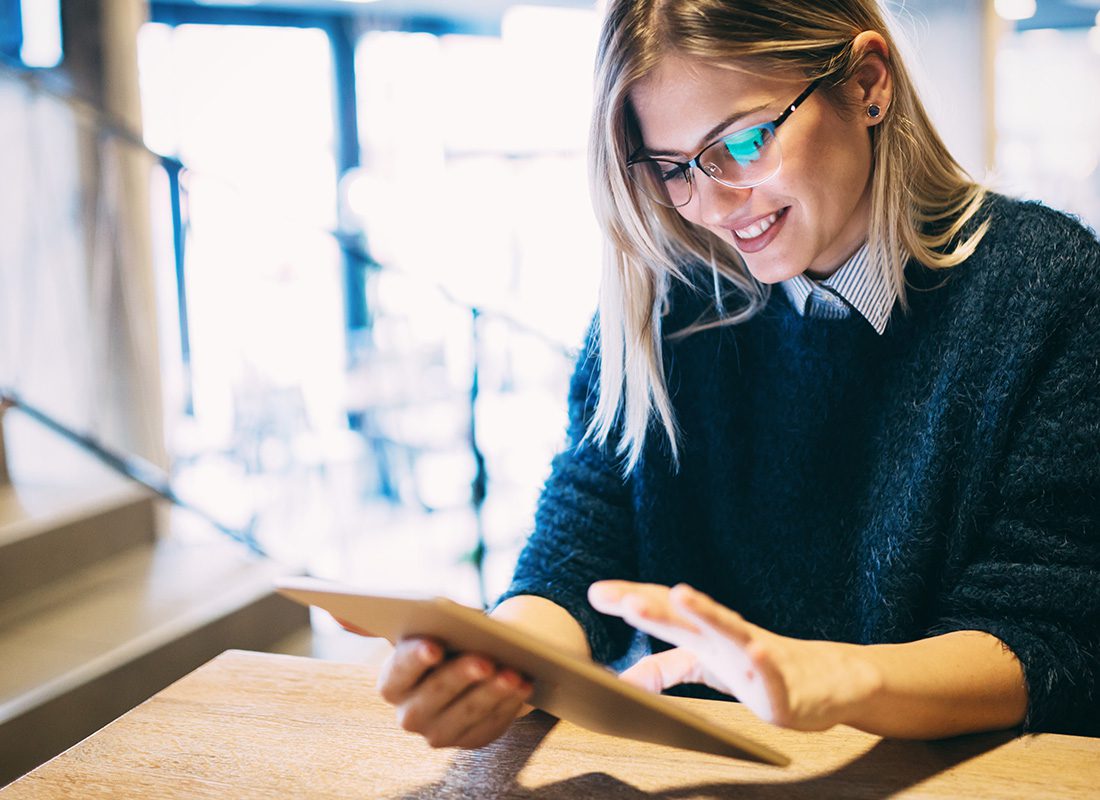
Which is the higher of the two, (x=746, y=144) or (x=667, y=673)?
(x=746, y=144)

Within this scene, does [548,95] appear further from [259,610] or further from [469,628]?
[469,628]

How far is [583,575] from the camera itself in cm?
123

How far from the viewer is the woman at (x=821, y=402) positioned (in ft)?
2.99

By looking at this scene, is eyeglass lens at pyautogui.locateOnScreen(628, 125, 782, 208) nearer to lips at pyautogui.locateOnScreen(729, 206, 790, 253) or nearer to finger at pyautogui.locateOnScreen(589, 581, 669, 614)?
lips at pyautogui.locateOnScreen(729, 206, 790, 253)

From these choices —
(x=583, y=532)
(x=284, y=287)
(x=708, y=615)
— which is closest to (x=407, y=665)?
(x=708, y=615)

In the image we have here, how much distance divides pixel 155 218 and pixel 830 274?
12.3 feet

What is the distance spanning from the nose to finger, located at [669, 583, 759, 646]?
1.89 ft

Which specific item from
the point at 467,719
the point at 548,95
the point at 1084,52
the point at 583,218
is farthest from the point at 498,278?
the point at 467,719

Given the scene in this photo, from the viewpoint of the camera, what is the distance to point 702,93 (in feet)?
3.51

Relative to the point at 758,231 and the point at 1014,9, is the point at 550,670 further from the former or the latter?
the point at 1014,9

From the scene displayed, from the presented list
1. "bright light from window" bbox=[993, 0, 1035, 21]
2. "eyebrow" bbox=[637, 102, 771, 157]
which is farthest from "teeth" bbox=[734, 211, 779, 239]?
"bright light from window" bbox=[993, 0, 1035, 21]

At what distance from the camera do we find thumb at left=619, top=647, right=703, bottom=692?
102 centimetres

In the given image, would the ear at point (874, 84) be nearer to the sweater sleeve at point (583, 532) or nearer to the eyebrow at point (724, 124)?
the eyebrow at point (724, 124)

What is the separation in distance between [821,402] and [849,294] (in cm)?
14
